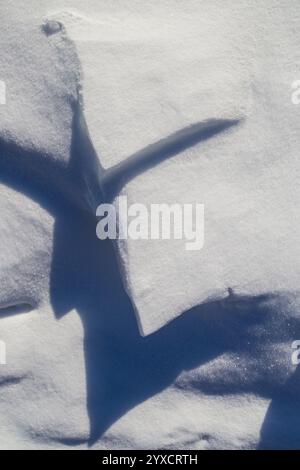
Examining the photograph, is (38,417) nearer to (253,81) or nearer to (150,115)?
(150,115)

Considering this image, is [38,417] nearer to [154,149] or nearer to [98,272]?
[98,272]

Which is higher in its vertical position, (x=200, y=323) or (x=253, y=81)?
(x=253, y=81)

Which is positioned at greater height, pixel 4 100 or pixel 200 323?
pixel 4 100

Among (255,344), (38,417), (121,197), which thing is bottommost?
(38,417)

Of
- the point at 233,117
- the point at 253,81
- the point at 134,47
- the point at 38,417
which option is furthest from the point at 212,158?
the point at 38,417

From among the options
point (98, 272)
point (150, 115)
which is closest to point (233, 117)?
point (150, 115)

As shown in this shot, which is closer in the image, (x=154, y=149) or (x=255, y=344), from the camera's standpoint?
(x=154, y=149)
